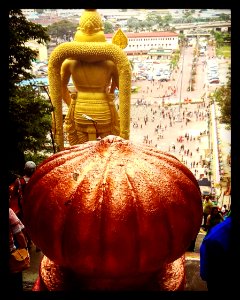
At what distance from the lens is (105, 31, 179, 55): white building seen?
764 centimetres

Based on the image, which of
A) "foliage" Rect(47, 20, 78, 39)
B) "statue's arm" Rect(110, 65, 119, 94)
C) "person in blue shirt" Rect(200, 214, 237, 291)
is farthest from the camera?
"foliage" Rect(47, 20, 78, 39)

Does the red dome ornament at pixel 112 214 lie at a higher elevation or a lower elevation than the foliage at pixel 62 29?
lower

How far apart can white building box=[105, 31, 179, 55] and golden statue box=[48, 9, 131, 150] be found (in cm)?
97

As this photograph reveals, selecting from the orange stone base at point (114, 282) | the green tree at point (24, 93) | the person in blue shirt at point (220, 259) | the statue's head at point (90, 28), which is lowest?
the orange stone base at point (114, 282)

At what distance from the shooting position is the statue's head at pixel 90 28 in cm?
626

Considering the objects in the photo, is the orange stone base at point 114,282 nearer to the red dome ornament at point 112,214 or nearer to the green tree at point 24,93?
the red dome ornament at point 112,214

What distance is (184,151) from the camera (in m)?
10.4

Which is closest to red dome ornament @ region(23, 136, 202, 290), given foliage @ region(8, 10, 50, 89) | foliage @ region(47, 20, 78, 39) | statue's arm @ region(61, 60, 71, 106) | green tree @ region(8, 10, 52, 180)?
green tree @ region(8, 10, 52, 180)

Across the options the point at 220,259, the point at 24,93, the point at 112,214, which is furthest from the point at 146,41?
the point at 220,259

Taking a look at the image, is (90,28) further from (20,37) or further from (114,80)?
(20,37)

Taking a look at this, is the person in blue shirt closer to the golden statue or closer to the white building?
the golden statue

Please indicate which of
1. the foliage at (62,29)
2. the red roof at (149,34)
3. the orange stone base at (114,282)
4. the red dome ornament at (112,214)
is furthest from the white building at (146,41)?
the orange stone base at (114,282)

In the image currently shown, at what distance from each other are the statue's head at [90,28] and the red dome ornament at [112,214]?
337cm

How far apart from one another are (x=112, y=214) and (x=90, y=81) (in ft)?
13.1
